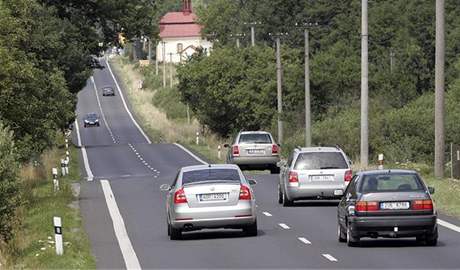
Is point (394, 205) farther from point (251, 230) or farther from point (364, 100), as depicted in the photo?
point (364, 100)

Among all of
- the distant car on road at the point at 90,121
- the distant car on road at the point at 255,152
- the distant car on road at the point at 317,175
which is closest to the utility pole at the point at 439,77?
the distant car on road at the point at 317,175

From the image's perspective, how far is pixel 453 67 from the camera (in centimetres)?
8531

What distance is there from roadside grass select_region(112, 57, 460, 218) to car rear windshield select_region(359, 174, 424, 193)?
754 centimetres

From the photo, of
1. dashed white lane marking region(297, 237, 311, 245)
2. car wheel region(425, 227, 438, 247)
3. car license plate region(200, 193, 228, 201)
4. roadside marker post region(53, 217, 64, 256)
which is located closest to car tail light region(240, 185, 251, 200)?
car license plate region(200, 193, 228, 201)

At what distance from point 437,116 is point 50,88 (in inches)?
468

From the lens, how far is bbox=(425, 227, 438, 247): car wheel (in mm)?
22562

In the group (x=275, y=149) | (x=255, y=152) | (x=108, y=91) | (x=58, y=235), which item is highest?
(x=58, y=235)

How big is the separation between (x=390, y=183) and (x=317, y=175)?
10347 millimetres

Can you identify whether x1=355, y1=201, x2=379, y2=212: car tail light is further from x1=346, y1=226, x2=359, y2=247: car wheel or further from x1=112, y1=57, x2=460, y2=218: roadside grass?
x1=112, y1=57, x2=460, y2=218: roadside grass

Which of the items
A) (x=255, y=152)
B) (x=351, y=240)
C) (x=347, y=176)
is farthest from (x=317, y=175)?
(x=255, y=152)

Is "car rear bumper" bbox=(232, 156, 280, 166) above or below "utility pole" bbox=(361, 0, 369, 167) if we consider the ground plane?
below

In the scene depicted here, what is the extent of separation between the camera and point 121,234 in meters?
27.4

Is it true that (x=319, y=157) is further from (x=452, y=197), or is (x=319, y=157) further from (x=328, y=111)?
(x=328, y=111)

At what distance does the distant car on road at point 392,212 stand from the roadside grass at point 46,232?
465cm
